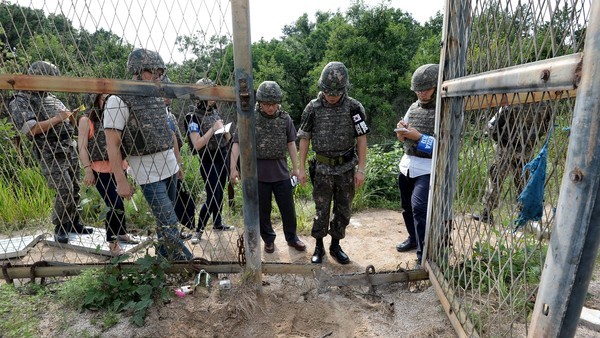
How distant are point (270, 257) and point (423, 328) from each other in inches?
67.9

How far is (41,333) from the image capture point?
7.04 ft

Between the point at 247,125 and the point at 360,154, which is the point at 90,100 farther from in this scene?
the point at 360,154

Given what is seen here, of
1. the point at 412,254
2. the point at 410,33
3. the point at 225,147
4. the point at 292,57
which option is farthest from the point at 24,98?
the point at 292,57

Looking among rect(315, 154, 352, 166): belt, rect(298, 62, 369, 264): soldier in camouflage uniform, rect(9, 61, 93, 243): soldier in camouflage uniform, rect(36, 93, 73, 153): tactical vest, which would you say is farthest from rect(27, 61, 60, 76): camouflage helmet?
rect(315, 154, 352, 166): belt

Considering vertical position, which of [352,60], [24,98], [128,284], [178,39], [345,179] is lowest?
[128,284]

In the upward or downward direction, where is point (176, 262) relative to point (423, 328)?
upward

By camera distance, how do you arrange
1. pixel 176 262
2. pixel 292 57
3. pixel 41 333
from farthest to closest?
pixel 292 57, pixel 176 262, pixel 41 333

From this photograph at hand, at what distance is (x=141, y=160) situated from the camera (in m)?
2.52

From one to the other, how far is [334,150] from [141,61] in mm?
1614

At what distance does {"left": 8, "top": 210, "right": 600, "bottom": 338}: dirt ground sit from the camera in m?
2.17

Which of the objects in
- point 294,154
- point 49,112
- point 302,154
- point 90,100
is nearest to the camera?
point 90,100

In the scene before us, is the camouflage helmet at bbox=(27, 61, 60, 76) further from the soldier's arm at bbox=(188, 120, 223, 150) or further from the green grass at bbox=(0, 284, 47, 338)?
the green grass at bbox=(0, 284, 47, 338)

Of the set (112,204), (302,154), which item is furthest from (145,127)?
(302,154)

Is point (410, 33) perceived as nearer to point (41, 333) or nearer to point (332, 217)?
point (332, 217)
